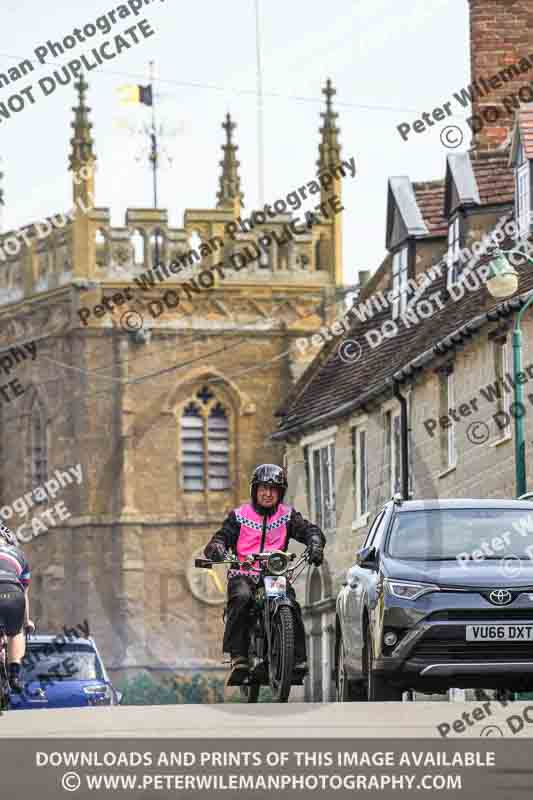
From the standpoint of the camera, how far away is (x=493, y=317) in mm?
35531

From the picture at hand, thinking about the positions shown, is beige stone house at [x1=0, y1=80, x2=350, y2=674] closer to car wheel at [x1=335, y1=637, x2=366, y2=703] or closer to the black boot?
car wheel at [x1=335, y1=637, x2=366, y2=703]

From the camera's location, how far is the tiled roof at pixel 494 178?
4181 cm

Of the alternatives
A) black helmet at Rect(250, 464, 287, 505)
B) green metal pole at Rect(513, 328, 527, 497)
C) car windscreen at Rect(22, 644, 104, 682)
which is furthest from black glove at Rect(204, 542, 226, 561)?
green metal pole at Rect(513, 328, 527, 497)

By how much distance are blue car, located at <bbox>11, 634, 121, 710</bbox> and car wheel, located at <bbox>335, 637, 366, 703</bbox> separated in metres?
3.80

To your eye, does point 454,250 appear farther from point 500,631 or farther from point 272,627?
point 500,631

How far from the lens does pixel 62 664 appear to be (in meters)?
25.1

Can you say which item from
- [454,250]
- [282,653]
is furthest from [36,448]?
[282,653]

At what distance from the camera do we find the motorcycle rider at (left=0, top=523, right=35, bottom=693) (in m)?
15.2

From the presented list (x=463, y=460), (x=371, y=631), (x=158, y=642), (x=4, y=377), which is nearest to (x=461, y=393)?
(x=463, y=460)

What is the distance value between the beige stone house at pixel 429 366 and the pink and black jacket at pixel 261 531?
51.7ft

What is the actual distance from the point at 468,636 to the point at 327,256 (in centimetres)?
6147

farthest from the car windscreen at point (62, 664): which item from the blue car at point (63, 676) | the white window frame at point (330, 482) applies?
the white window frame at point (330, 482)

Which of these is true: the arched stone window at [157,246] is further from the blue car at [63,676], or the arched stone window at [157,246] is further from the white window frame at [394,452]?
the blue car at [63,676]
